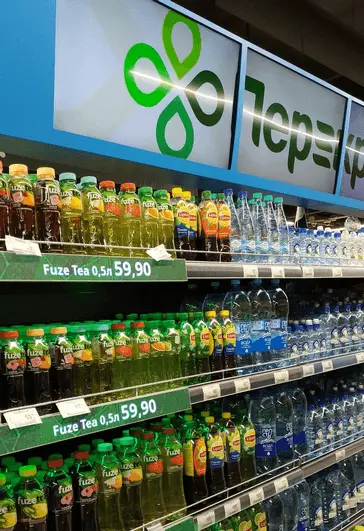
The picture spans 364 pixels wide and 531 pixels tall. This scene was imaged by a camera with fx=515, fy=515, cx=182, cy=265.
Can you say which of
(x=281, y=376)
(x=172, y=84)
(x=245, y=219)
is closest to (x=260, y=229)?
(x=245, y=219)

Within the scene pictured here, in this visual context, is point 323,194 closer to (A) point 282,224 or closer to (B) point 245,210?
(A) point 282,224

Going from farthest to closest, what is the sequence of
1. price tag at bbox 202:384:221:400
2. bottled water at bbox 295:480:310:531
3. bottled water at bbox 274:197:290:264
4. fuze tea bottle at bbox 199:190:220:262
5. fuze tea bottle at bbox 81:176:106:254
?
bottled water at bbox 295:480:310:531, bottled water at bbox 274:197:290:264, fuze tea bottle at bbox 199:190:220:262, price tag at bbox 202:384:221:400, fuze tea bottle at bbox 81:176:106:254

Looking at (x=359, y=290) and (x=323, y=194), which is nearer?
(x=323, y=194)

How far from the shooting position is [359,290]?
4277 millimetres

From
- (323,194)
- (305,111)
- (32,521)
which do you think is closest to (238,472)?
(32,521)

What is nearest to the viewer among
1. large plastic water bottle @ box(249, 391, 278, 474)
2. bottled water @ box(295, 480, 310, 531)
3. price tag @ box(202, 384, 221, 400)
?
price tag @ box(202, 384, 221, 400)

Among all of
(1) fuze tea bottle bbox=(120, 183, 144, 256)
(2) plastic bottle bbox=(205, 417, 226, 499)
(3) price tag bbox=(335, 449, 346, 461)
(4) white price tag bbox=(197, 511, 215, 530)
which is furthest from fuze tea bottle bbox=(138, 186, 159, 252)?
(3) price tag bbox=(335, 449, 346, 461)

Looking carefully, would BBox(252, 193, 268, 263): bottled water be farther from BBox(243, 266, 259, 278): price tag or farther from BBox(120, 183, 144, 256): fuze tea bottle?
BBox(120, 183, 144, 256): fuze tea bottle

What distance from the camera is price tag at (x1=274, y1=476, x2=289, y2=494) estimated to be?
2528mm

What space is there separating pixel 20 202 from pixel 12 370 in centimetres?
54

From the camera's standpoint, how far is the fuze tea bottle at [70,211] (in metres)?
1.86

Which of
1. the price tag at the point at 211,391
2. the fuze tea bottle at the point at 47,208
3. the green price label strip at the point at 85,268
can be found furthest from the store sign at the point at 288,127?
the fuze tea bottle at the point at 47,208

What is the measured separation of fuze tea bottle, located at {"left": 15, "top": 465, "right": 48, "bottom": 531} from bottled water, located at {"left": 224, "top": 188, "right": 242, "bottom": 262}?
1369 millimetres

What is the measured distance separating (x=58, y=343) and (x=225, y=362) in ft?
3.12
